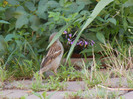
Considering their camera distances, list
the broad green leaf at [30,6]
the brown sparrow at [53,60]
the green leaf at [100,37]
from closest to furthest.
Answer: the brown sparrow at [53,60] < the green leaf at [100,37] < the broad green leaf at [30,6]

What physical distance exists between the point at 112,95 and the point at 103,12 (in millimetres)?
2467

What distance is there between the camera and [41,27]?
5605 mm

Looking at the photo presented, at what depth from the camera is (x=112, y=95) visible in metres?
3.13

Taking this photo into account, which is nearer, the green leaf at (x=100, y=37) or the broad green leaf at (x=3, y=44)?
the green leaf at (x=100, y=37)

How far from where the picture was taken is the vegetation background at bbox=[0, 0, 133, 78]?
5.27 metres

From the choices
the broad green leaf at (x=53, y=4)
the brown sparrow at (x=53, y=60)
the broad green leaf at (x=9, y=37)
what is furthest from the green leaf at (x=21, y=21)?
the brown sparrow at (x=53, y=60)

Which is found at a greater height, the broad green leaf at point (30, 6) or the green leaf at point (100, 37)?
the broad green leaf at point (30, 6)

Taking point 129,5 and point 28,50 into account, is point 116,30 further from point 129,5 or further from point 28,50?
point 28,50

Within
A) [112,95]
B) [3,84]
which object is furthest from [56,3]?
[112,95]

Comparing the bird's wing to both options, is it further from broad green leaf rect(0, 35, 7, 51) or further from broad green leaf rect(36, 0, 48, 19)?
broad green leaf rect(0, 35, 7, 51)

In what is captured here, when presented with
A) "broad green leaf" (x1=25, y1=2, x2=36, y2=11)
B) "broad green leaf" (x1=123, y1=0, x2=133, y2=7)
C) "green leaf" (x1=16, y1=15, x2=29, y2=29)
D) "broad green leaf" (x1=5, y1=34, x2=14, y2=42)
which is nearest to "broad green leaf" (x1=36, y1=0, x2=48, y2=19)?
"broad green leaf" (x1=25, y1=2, x2=36, y2=11)

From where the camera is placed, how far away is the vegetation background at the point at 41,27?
17.3ft

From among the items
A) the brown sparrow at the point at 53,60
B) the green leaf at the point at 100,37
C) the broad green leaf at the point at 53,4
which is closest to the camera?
the brown sparrow at the point at 53,60

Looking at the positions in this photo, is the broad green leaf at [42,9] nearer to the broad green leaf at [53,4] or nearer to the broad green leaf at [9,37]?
the broad green leaf at [53,4]
